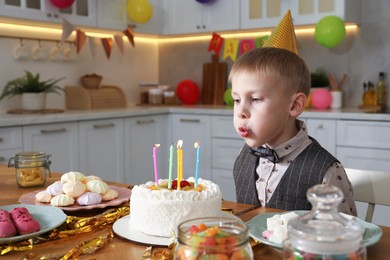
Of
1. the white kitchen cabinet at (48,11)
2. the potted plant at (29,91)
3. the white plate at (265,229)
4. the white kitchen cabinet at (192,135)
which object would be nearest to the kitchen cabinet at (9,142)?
the potted plant at (29,91)

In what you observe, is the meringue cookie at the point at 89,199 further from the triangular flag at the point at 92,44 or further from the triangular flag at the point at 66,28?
the triangular flag at the point at 92,44

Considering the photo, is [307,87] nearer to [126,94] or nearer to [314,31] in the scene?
[314,31]

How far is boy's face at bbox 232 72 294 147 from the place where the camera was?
117 centimetres

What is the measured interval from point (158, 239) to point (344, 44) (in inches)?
121

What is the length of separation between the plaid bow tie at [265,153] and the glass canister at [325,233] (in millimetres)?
741

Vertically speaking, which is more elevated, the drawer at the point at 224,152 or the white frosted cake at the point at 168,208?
the white frosted cake at the point at 168,208

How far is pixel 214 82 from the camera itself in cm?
415

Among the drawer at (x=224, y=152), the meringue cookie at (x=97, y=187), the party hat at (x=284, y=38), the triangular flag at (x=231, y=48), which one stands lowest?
the drawer at (x=224, y=152)

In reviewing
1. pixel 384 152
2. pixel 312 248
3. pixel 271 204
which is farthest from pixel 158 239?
pixel 384 152

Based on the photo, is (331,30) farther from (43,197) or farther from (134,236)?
Answer: (134,236)

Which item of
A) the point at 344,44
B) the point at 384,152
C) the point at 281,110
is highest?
the point at 344,44

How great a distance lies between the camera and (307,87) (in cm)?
135

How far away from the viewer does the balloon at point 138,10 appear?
147 inches

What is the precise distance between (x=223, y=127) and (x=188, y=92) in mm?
714
